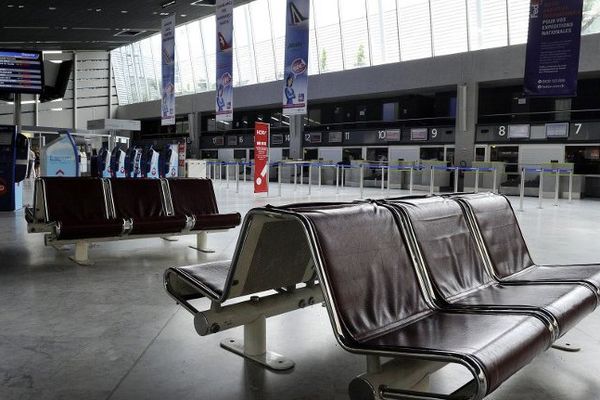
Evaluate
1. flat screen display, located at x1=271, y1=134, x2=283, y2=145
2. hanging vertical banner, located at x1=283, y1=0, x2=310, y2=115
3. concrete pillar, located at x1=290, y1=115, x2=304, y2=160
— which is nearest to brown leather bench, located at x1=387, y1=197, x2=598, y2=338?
hanging vertical banner, located at x1=283, y1=0, x2=310, y2=115

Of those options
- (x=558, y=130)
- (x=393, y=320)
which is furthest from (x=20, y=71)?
(x=558, y=130)

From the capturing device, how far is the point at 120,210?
18.2ft

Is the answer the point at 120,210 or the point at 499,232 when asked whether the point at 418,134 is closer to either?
the point at 120,210

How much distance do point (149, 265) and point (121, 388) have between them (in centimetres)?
288

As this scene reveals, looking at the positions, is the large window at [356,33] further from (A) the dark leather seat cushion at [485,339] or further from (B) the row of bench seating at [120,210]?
(A) the dark leather seat cushion at [485,339]

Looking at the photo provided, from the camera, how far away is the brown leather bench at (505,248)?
10.1ft

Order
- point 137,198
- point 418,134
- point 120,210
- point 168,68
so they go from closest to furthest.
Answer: point 120,210 → point 137,198 → point 168,68 → point 418,134

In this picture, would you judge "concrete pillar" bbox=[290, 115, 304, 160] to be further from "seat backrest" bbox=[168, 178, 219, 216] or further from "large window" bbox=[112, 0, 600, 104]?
"seat backrest" bbox=[168, 178, 219, 216]

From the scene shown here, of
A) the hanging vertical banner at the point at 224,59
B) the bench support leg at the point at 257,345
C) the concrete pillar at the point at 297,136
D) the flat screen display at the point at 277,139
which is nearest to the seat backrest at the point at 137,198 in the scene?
the bench support leg at the point at 257,345

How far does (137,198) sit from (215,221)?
837mm

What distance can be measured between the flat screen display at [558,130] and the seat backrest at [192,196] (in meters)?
14.5

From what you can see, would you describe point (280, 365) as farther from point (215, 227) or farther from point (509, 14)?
point (509, 14)

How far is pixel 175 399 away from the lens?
7.63ft

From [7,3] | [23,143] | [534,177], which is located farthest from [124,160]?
[534,177]
